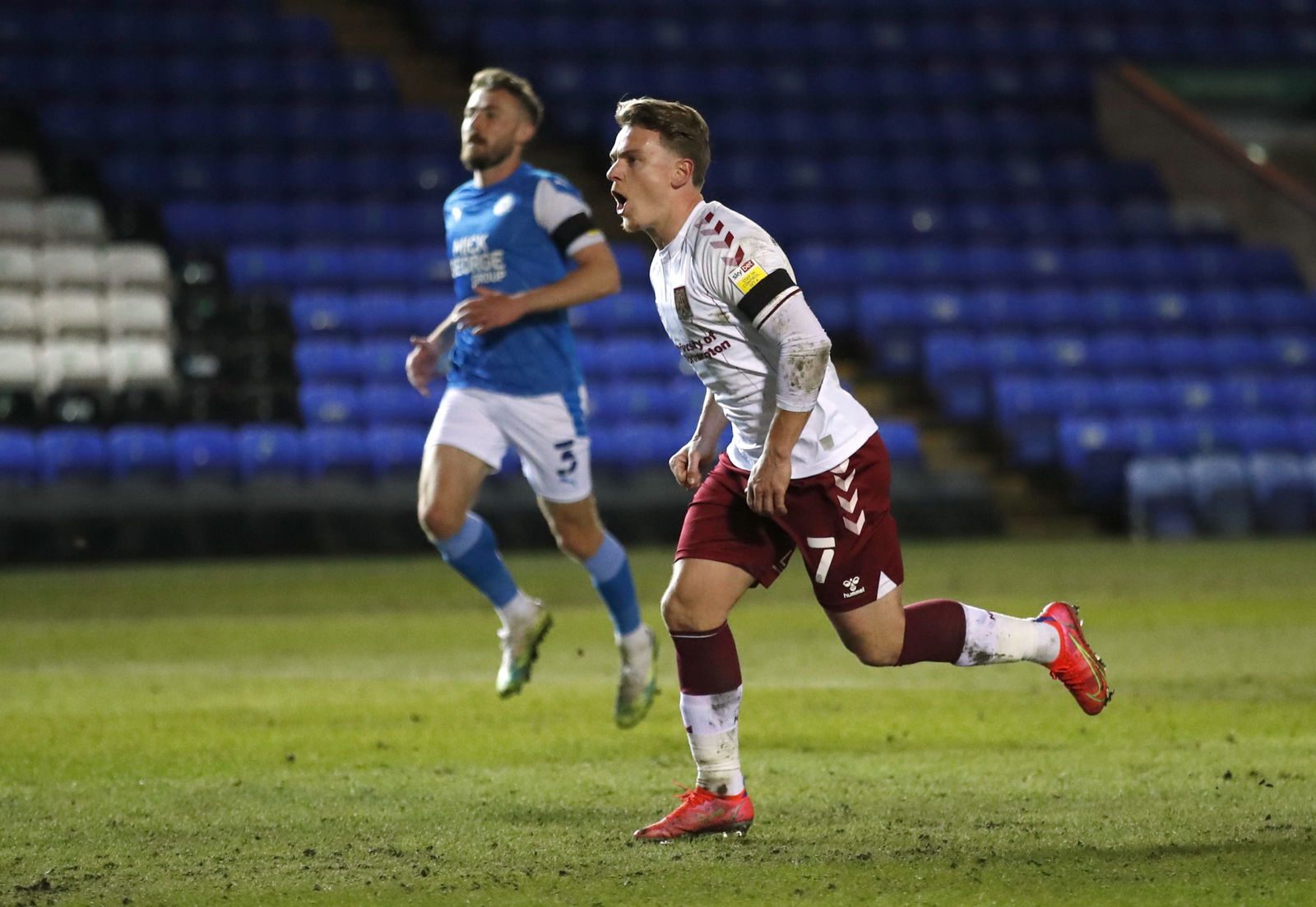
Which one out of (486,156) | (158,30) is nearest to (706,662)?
(486,156)

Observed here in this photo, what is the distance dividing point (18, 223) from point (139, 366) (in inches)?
107

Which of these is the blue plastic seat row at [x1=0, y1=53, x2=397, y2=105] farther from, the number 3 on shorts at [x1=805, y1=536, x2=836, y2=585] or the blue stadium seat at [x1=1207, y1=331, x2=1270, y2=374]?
the number 3 on shorts at [x1=805, y1=536, x2=836, y2=585]

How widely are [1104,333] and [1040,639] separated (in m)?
14.9

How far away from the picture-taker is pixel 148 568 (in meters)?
14.8

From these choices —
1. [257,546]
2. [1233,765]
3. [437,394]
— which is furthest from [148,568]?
[1233,765]

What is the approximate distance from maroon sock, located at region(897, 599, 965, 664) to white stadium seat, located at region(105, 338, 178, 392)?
12590 mm

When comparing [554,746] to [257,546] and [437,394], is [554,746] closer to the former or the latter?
[257,546]

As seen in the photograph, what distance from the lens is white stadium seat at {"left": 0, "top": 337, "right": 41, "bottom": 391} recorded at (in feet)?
52.0

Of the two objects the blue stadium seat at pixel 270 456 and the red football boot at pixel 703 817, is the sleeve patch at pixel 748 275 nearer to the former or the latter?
the red football boot at pixel 703 817

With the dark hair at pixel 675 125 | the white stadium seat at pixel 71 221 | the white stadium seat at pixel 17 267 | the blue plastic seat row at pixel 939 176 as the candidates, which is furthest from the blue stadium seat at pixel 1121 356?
the dark hair at pixel 675 125

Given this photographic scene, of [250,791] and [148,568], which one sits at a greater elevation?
[250,791]

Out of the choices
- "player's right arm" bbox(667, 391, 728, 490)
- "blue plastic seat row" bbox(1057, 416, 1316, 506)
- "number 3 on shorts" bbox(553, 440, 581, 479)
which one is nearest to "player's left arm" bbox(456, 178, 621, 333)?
"number 3 on shorts" bbox(553, 440, 581, 479)

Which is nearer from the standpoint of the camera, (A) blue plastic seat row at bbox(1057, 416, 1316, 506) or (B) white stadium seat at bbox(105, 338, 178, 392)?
(B) white stadium seat at bbox(105, 338, 178, 392)

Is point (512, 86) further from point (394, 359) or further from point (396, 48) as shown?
point (396, 48)
